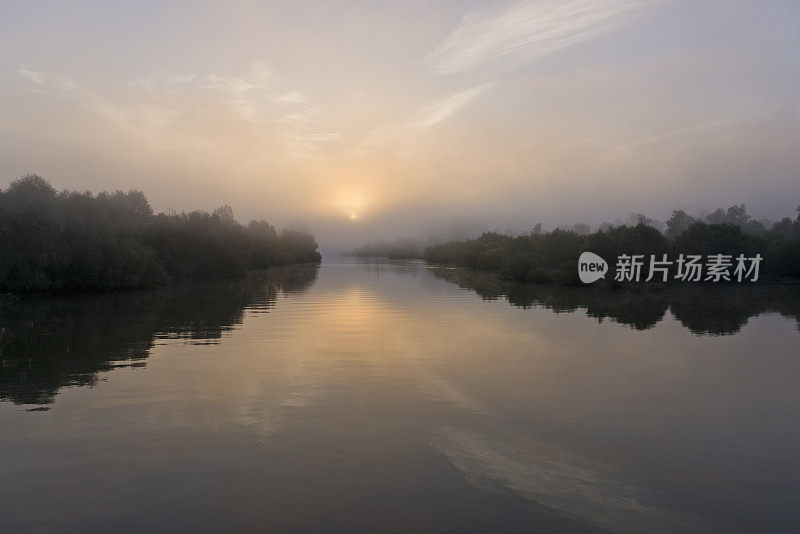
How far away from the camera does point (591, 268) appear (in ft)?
246

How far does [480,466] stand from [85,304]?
144ft

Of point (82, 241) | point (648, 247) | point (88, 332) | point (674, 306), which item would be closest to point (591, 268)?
point (648, 247)

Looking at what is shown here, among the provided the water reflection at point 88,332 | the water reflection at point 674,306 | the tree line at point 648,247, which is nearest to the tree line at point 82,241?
the water reflection at point 88,332

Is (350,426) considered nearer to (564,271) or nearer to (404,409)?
(404,409)

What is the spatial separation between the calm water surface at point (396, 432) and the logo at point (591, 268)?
44.4 m

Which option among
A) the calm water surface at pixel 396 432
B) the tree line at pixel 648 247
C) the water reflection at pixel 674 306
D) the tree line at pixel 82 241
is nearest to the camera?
the calm water surface at pixel 396 432

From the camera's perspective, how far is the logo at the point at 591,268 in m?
71.0

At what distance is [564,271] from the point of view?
71.4m

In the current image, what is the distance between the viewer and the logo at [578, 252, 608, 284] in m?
71.0

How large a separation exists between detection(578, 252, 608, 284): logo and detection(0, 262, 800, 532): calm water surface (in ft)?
Answer: 146

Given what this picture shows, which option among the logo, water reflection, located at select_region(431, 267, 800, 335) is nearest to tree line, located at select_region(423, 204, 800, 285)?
the logo

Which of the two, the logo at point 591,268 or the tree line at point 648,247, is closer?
the logo at point 591,268

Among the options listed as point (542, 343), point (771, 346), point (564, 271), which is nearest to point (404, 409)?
point (542, 343)

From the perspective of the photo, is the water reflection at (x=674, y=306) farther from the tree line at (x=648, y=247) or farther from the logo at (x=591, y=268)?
the tree line at (x=648, y=247)
